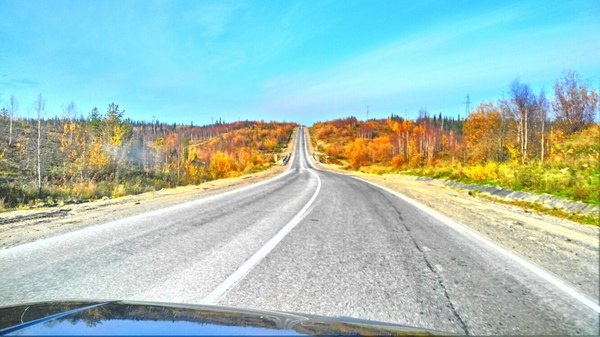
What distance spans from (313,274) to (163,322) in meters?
2.61

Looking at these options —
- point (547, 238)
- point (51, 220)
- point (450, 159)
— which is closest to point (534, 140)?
point (450, 159)

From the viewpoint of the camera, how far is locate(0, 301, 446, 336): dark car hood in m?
1.70

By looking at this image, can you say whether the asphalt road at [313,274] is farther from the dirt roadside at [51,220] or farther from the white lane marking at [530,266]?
the dirt roadside at [51,220]

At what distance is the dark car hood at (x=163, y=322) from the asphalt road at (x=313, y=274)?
1077 mm

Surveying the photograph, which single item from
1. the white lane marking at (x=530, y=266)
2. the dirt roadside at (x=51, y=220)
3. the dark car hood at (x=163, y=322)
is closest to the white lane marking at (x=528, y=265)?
the white lane marking at (x=530, y=266)

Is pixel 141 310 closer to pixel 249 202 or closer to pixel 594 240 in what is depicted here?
pixel 594 240

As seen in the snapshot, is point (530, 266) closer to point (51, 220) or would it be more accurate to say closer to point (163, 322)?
point (163, 322)

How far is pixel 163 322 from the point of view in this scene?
1.86 meters

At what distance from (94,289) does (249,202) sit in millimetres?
8176

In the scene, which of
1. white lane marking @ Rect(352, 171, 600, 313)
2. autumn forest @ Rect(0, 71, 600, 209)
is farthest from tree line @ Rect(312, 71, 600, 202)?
white lane marking @ Rect(352, 171, 600, 313)

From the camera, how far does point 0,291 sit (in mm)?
3455

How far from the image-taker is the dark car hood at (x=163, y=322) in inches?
66.8

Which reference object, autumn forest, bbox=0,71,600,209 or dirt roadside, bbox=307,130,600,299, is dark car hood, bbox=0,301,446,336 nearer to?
dirt roadside, bbox=307,130,600,299

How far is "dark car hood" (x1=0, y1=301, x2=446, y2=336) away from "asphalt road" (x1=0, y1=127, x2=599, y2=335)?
1077 mm
